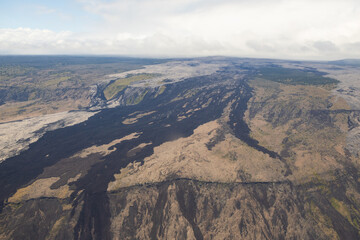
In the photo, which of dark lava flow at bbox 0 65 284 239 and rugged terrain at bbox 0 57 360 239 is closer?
rugged terrain at bbox 0 57 360 239

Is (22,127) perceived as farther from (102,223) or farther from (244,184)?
(244,184)

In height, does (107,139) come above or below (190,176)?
below

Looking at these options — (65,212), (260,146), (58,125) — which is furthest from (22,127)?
(260,146)

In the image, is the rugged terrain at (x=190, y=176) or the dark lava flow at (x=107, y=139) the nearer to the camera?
the rugged terrain at (x=190, y=176)
